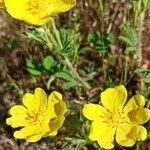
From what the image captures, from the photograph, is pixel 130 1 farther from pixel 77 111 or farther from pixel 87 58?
pixel 77 111

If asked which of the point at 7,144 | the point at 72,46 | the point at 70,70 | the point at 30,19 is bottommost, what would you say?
the point at 7,144

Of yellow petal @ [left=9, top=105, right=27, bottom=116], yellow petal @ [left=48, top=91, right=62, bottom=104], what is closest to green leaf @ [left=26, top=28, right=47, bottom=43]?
yellow petal @ [left=48, top=91, right=62, bottom=104]

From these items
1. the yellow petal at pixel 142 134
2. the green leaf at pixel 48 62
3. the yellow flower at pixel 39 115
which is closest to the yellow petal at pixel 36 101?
the yellow flower at pixel 39 115

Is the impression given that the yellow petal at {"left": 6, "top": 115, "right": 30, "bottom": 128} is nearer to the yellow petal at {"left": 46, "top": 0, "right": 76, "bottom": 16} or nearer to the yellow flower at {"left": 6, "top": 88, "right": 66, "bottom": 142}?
the yellow flower at {"left": 6, "top": 88, "right": 66, "bottom": 142}

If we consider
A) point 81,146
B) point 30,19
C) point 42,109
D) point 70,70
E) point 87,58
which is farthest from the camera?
point 87,58

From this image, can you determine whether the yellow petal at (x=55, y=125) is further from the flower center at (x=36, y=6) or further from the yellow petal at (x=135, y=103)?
the flower center at (x=36, y=6)

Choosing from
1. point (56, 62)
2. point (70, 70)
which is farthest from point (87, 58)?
point (70, 70)

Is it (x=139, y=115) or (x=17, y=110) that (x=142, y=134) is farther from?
(x=17, y=110)

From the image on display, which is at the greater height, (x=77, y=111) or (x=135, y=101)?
(x=135, y=101)
